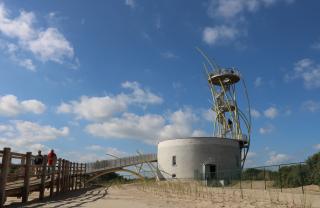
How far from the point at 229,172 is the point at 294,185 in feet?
43.9

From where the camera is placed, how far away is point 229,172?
138 feet

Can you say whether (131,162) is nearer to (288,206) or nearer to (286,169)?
(286,169)

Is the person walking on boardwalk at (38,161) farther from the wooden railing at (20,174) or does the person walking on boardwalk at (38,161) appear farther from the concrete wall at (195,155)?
the concrete wall at (195,155)

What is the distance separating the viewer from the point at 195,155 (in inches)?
1731

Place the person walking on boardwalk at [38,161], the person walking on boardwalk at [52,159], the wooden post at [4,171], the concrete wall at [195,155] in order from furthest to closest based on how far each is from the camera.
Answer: the concrete wall at [195,155]
the person walking on boardwalk at [52,159]
the person walking on boardwalk at [38,161]
the wooden post at [4,171]

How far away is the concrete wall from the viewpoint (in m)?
43.9

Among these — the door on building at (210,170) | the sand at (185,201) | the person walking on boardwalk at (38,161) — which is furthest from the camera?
the door on building at (210,170)

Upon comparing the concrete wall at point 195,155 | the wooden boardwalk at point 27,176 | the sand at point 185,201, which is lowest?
the sand at point 185,201

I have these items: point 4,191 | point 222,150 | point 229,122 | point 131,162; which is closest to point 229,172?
point 222,150

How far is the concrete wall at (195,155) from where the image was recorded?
43.9 metres

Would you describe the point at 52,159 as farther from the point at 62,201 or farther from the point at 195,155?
the point at 195,155

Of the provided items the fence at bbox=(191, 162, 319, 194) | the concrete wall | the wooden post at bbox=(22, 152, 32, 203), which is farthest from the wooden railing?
the concrete wall

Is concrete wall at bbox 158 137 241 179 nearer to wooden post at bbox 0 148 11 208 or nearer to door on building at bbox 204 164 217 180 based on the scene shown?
door on building at bbox 204 164 217 180

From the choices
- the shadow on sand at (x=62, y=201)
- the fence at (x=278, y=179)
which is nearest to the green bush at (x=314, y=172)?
the fence at (x=278, y=179)
